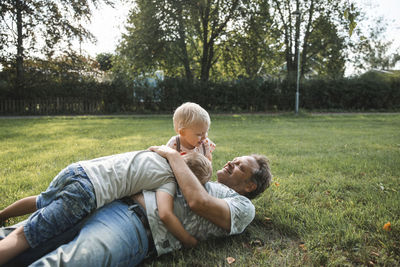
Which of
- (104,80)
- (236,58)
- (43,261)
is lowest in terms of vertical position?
(43,261)

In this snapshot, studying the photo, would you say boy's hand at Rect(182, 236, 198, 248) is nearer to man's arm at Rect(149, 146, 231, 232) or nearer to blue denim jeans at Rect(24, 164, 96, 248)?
man's arm at Rect(149, 146, 231, 232)

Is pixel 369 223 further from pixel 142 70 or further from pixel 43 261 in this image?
pixel 142 70

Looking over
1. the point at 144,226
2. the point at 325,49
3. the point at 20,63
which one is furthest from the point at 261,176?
the point at 325,49

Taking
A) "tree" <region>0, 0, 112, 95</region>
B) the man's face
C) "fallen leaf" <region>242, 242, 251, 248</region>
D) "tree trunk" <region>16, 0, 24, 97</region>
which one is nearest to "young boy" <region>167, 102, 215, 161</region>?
the man's face

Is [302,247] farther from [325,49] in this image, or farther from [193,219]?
[325,49]

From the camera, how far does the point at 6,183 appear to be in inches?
142

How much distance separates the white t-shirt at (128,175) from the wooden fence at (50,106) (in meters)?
18.5

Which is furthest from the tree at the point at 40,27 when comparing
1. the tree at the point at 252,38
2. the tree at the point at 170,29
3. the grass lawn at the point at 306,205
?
the grass lawn at the point at 306,205

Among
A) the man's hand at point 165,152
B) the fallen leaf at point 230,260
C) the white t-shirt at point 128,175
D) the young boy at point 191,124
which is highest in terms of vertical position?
the young boy at point 191,124

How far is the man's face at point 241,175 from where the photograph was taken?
2457 millimetres

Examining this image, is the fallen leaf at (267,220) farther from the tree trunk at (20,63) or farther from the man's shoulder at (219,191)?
the tree trunk at (20,63)

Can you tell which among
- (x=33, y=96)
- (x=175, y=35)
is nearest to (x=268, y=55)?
(x=175, y=35)

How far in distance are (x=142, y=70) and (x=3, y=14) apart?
926 centimetres

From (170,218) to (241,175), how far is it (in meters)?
0.88
